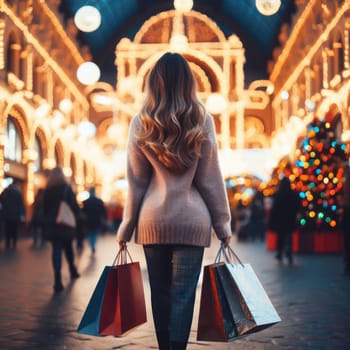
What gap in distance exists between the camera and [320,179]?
15.2 meters

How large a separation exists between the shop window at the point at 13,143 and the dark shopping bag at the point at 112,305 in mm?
20816

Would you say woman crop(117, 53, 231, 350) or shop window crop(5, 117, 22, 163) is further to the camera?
shop window crop(5, 117, 22, 163)

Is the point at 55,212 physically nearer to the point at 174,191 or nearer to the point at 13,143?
the point at 174,191

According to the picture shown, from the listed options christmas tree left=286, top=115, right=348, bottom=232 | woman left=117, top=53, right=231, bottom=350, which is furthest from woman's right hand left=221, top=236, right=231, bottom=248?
christmas tree left=286, top=115, right=348, bottom=232

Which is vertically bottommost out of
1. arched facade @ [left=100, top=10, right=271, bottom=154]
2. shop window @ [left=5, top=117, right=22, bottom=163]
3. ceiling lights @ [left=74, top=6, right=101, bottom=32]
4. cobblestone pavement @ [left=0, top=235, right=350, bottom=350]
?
cobblestone pavement @ [left=0, top=235, right=350, bottom=350]

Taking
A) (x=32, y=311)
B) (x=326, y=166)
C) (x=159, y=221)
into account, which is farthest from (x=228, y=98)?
(x=159, y=221)

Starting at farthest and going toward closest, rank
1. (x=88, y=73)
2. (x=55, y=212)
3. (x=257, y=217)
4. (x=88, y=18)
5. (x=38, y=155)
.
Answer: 1. (x=38, y=155)
2. (x=257, y=217)
3. (x=88, y=73)
4. (x=88, y=18)
5. (x=55, y=212)

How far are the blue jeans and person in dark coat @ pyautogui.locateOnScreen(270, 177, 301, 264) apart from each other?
8.37 m

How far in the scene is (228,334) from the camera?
10.8ft

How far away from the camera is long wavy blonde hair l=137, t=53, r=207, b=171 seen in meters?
3.29

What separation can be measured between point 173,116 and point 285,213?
8.64m

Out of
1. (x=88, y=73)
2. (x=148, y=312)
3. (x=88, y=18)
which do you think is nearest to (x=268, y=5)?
(x=88, y=18)

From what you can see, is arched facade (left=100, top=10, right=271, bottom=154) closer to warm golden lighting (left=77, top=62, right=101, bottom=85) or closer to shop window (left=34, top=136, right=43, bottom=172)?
shop window (left=34, top=136, right=43, bottom=172)

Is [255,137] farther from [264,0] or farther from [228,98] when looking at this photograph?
[264,0]
